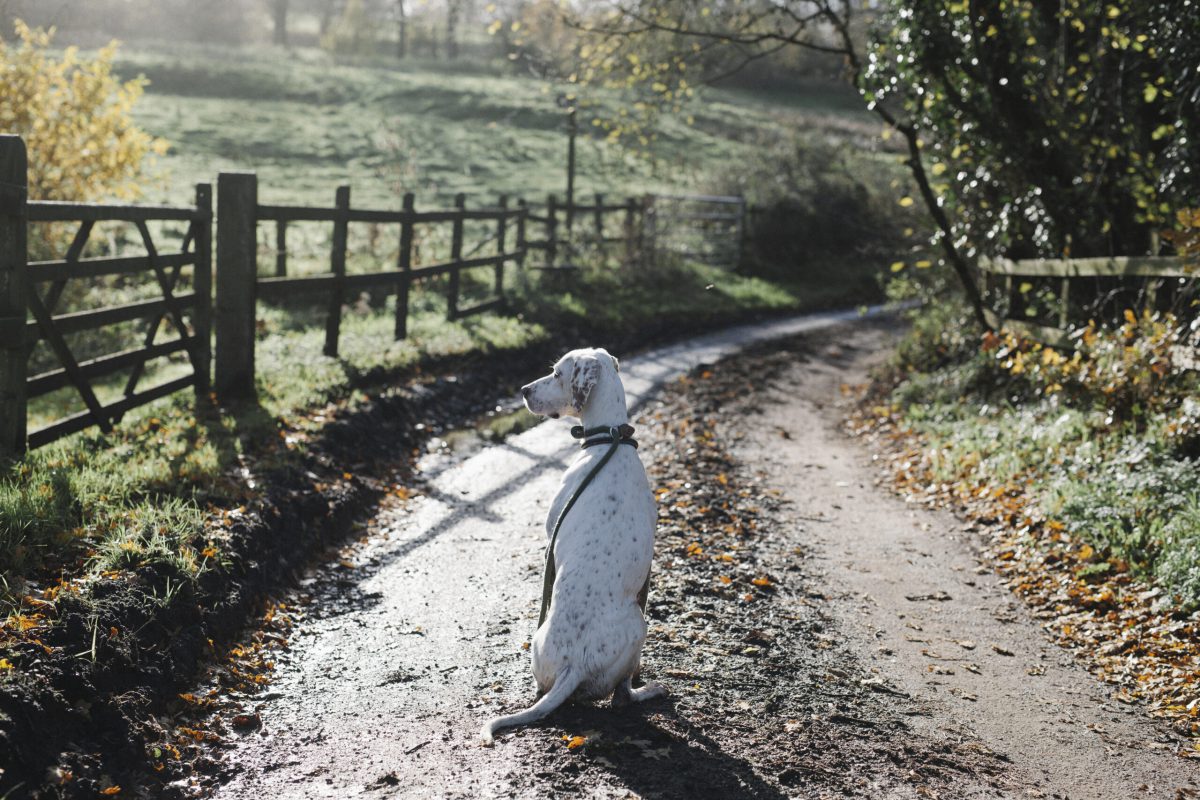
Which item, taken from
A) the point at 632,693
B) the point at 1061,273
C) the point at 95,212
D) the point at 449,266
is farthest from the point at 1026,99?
the point at 95,212

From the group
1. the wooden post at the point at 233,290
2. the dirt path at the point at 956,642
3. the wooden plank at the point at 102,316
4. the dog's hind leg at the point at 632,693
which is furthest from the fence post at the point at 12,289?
the dirt path at the point at 956,642

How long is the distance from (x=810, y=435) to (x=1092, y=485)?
12.7 feet

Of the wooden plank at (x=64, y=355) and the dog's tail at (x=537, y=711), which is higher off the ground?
the wooden plank at (x=64, y=355)

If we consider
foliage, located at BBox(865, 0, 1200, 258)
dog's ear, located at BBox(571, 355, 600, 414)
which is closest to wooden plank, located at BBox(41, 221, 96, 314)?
dog's ear, located at BBox(571, 355, 600, 414)

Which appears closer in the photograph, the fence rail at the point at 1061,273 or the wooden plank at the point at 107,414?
the wooden plank at the point at 107,414

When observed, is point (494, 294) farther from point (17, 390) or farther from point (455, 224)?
point (17, 390)

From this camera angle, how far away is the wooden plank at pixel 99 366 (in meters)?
6.97

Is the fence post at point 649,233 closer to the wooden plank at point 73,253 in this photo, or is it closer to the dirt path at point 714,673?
the dirt path at point 714,673

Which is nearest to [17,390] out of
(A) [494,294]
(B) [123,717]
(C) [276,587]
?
(C) [276,587]

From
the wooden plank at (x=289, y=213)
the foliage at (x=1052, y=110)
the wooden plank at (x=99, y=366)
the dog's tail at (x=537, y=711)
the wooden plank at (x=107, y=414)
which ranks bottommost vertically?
the dog's tail at (x=537, y=711)

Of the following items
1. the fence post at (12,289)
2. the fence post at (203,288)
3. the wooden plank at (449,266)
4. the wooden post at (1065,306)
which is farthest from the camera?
the wooden plank at (449,266)

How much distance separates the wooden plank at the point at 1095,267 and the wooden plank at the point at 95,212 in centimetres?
769

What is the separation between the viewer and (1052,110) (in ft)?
34.6

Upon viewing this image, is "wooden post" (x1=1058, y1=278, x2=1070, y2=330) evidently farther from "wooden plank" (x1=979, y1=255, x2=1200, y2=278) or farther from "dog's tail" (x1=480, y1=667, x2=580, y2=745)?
"dog's tail" (x1=480, y1=667, x2=580, y2=745)
